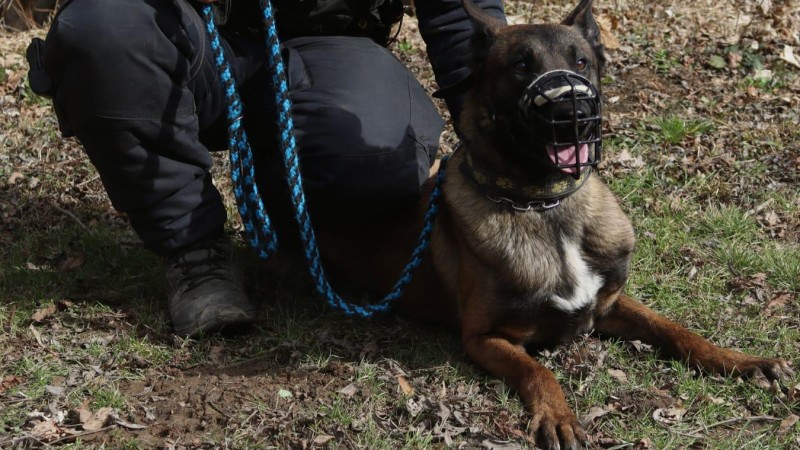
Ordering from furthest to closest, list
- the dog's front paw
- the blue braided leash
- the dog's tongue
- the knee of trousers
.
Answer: the blue braided leash
the knee of trousers
the dog's tongue
the dog's front paw

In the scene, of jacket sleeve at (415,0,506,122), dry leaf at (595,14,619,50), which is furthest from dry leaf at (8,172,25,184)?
dry leaf at (595,14,619,50)

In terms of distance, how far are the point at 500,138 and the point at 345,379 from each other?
969mm

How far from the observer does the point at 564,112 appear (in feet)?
8.53

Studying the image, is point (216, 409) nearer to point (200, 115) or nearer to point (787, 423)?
point (200, 115)

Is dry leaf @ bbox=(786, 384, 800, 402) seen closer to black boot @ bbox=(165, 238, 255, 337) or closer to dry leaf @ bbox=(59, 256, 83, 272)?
black boot @ bbox=(165, 238, 255, 337)

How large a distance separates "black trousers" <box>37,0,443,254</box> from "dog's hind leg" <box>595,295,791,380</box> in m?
0.91

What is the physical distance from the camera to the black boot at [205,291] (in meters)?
3.25

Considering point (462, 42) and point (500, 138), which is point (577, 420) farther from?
point (462, 42)

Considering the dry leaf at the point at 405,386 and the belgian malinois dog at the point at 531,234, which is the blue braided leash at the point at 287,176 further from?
the dry leaf at the point at 405,386

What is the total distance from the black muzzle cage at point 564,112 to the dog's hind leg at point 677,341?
0.73 meters

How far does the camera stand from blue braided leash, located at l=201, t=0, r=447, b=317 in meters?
3.09

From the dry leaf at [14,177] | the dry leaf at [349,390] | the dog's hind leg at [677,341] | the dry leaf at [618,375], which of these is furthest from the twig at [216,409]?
the dry leaf at [14,177]

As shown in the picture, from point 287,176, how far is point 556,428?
1282 mm

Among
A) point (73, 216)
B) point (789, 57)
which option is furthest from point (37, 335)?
point (789, 57)
